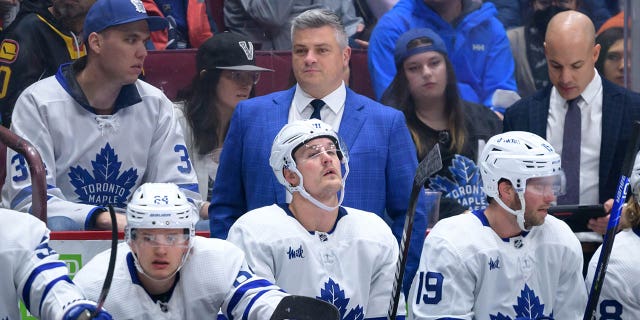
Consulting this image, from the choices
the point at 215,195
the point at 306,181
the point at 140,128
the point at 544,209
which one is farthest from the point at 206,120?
the point at 544,209

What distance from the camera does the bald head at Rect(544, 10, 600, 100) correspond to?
259 inches

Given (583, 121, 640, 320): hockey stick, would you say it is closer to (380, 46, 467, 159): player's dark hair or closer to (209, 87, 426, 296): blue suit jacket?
(209, 87, 426, 296): blue suit jacket

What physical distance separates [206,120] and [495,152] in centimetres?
167

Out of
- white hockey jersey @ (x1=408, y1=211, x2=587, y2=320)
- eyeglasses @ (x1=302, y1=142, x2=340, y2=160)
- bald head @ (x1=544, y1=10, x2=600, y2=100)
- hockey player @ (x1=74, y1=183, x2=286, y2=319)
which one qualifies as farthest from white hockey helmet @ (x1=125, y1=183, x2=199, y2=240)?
bald head @ (x1=544, y1=10, x2=600, y2=100)

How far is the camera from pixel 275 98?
19.4 ft

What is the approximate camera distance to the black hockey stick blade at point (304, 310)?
4629 millimetres

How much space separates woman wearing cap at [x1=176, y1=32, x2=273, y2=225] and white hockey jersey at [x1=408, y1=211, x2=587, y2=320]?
5.19ft

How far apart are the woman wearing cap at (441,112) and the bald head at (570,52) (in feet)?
1.35

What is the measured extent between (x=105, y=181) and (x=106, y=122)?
26 cm

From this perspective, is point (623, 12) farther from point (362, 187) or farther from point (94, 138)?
point (94, 138)

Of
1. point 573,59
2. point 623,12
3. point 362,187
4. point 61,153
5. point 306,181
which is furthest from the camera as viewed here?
point 623,12

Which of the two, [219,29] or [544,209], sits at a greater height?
[219,29]

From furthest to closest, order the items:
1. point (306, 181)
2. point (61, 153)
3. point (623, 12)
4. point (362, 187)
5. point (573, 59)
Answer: point (623, 12) < point (573, 59) < point (61, 153) < point (362, 187) < point (306, 181)

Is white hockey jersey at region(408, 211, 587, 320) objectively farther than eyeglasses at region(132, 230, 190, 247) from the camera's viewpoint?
Yes
